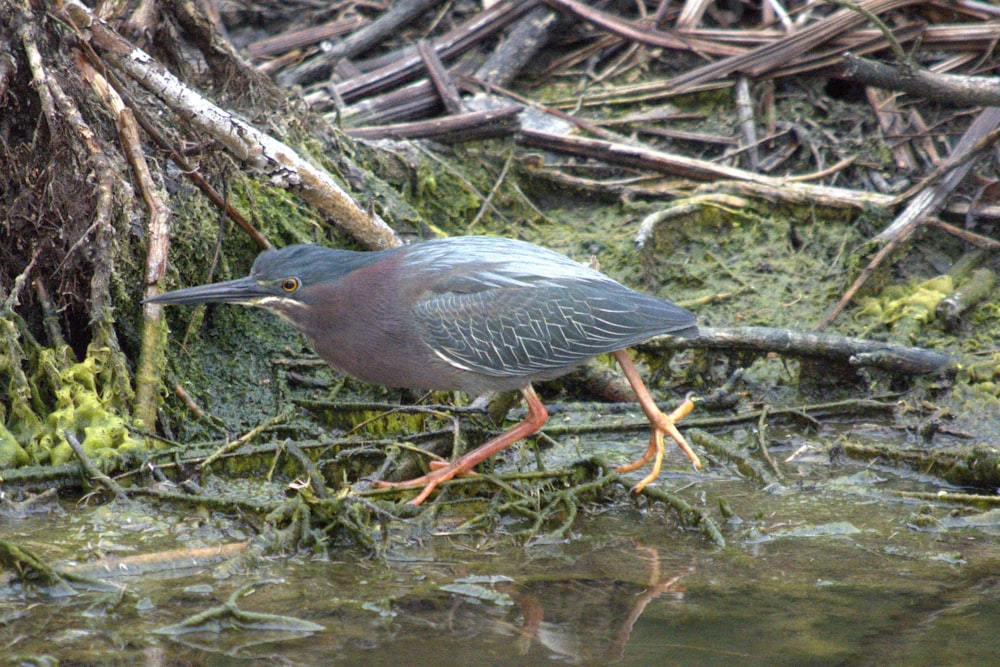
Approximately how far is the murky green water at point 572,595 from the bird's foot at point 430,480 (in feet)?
0.69

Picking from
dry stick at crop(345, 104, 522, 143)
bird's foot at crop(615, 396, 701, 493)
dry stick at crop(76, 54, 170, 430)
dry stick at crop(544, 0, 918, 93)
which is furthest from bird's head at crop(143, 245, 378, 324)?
dry stick at crop(544, 0, 918, 93)

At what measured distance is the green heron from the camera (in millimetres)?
4695

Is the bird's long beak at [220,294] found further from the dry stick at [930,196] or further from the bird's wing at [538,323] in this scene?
the dry stick at [930,196]

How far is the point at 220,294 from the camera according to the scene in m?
4.59

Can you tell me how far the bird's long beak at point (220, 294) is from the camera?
4.49m

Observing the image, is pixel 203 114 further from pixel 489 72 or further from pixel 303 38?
pixel 303 38

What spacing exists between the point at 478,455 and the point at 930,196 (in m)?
3.65

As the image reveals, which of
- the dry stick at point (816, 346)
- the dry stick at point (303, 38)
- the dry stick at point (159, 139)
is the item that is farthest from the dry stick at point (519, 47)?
the dry stick at point (159, 139)

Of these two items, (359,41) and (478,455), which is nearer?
(478,455)

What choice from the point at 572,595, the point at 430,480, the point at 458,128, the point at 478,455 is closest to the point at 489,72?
the point at 458,128

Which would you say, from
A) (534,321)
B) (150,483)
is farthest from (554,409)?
(150,483)

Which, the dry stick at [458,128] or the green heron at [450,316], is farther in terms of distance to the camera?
the dry stick at [458,128]

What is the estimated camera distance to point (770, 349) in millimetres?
5820

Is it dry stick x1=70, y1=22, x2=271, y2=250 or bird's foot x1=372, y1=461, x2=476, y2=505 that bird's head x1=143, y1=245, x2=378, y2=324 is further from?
bird's foot x1=372, y1=461, x2=476, y2=505
